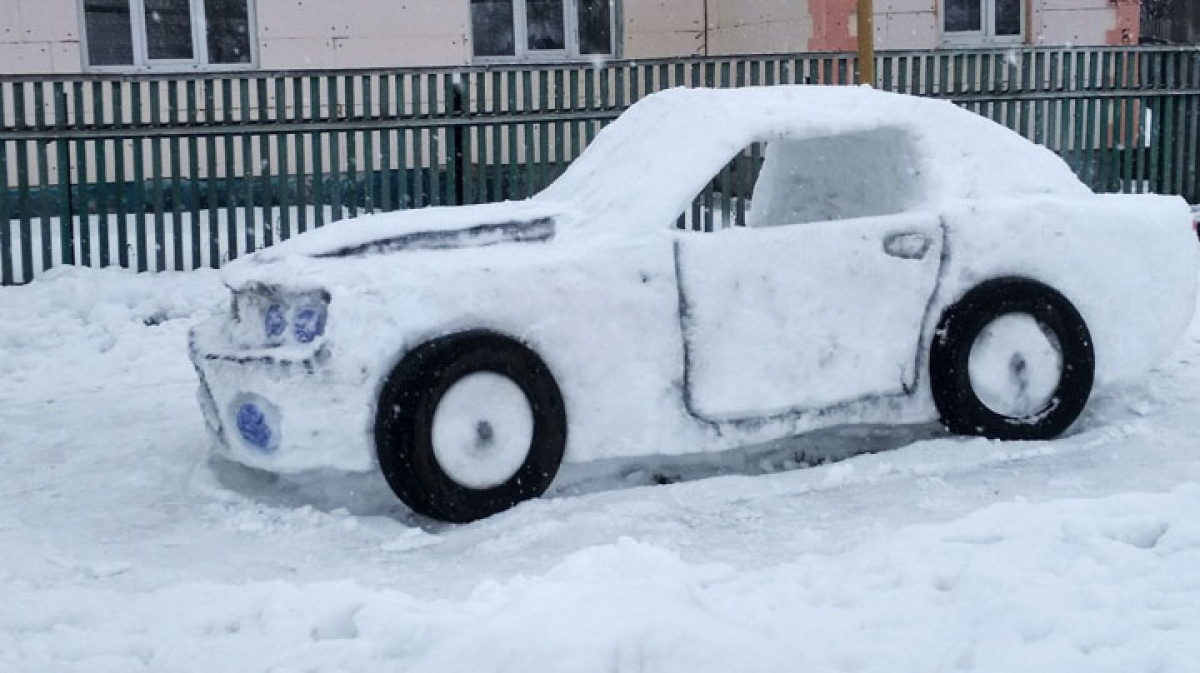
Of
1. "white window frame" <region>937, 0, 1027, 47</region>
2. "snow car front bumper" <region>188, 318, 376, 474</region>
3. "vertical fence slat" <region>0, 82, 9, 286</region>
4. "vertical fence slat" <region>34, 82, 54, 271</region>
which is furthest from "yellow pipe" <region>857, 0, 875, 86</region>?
"snow car front bumper" <region>188, 318, 376, 474</region>

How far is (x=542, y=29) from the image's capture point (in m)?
15.4

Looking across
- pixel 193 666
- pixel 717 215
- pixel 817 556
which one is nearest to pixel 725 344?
pixel 817 556

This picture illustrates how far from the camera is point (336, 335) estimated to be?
4.97 m

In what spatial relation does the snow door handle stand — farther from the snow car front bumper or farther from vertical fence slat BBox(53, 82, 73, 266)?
vertical fence slat BBox(53, 82, 73, 266)

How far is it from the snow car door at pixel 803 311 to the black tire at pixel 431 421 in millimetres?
594

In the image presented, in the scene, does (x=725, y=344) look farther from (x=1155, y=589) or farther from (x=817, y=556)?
(x=1155, y=589)

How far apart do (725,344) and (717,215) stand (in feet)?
22.3

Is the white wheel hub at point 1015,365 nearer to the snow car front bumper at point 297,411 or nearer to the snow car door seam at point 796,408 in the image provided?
the snow car door seam at point 796,408

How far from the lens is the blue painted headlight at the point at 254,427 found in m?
5.05

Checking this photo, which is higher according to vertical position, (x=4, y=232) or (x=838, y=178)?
(x=838, y=178)

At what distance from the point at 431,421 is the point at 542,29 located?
11049 millimetres

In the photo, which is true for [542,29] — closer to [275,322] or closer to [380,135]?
[380,135]

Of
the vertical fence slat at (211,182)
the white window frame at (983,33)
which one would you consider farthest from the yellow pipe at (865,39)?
the vertical fence slat at (211,182)

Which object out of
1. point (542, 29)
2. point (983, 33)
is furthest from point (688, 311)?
point (983, 33)
